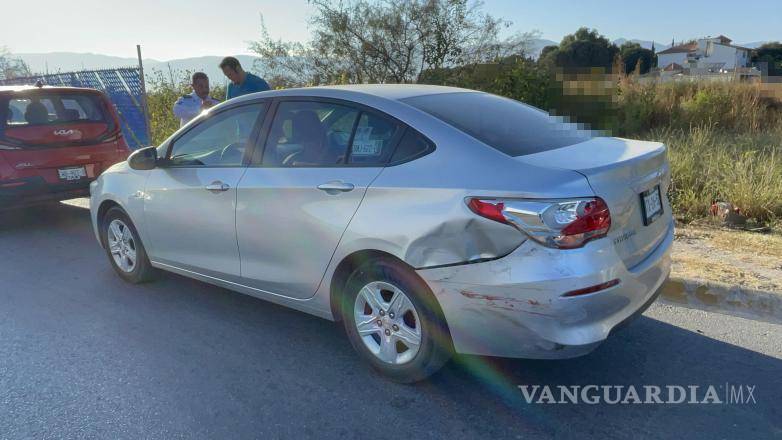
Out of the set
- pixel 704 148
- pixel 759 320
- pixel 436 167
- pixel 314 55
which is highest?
pixel 314 55

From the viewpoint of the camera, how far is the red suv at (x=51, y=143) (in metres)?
6.72

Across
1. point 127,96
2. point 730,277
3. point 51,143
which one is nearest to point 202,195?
point 730,277

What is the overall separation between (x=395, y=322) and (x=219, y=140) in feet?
6.38

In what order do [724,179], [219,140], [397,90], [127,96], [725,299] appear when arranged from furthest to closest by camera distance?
1. [127,96]
2. [724,179]
3. [725,299]
4. [219,140]
5. [397,90]

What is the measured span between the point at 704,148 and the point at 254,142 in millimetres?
6269

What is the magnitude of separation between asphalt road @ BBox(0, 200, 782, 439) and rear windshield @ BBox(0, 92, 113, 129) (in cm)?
309

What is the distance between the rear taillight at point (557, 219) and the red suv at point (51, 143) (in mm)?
6193

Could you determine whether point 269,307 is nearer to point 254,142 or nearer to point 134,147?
point 254,142

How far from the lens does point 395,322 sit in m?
3.17

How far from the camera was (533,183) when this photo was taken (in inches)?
105

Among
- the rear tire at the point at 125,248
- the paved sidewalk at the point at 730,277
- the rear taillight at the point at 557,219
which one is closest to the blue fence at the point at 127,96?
the rear tire at the point at 125,248

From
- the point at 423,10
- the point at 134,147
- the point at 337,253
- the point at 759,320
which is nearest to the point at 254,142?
the point at 337,253

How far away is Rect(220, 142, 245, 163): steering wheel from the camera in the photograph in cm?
393

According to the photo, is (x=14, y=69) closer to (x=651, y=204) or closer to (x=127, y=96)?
(x=127, y=96)
